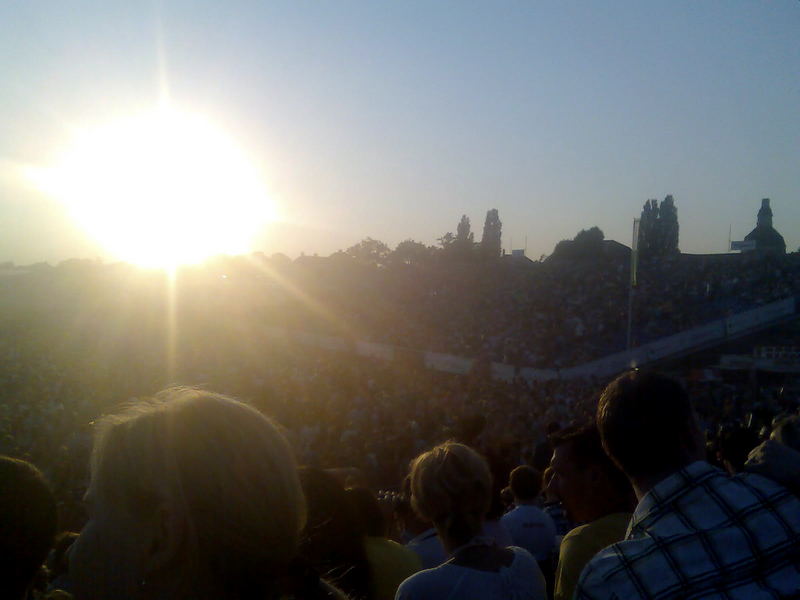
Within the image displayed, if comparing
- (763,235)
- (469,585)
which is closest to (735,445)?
(469,585)

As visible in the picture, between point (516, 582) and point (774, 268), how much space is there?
23665 mm

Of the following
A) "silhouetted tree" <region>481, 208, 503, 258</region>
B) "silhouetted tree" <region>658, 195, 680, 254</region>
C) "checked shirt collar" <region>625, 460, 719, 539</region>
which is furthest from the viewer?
"silhouetted tree" <region>481, 208, 503, 258</region>

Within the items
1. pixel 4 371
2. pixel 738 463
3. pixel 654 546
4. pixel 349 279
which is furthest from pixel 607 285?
pixel 654 546

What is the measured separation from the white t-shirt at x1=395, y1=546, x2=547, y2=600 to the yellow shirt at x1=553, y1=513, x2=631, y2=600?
0.09 meters

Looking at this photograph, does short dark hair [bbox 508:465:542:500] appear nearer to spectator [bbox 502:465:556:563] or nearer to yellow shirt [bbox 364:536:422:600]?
spectator [bbox 502:465:556:563]

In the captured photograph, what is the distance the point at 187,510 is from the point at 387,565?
149 cm

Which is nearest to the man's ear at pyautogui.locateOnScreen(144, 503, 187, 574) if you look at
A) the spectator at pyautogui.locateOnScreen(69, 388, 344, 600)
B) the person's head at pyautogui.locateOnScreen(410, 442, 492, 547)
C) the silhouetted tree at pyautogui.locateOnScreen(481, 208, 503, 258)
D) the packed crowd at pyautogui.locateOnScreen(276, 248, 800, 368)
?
the spectator at pyautogui.locateOnScreen(69, 388, 344, 600)

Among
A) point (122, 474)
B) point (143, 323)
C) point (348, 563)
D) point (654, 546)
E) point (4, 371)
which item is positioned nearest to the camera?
point (122, 474)

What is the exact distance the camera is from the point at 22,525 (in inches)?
54.0

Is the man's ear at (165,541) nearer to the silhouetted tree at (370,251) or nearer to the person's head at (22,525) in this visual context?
the person's head at (22,525)

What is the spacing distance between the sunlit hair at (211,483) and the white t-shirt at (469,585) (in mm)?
936

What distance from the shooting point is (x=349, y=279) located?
31.1 meters

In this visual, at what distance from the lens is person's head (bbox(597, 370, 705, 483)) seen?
150 centimetres

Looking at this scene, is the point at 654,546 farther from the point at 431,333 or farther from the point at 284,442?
the point at 431,333
